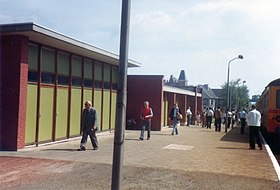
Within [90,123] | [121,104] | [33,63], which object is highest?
[33,63]

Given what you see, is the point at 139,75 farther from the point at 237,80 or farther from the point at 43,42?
the point at 237,80

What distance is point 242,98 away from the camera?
266 ft

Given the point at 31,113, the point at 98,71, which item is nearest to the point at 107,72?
the point at 98,71

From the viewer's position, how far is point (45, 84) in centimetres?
1414

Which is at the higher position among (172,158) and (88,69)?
(88,69)

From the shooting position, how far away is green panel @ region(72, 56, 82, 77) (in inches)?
642

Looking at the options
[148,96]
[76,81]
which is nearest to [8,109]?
[76,81]

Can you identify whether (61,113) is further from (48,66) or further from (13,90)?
(13,90)

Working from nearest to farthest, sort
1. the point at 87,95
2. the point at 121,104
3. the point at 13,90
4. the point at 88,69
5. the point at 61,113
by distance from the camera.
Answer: the point at 121,104 → the point at 13,90 → the point at 61,113 → the point at 87,95 → the point at 88,69

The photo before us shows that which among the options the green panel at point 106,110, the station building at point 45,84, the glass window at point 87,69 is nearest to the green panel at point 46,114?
Answer: the station building at point 45,84

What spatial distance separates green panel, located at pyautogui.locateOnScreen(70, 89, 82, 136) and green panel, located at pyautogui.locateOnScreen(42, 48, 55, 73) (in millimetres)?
1921

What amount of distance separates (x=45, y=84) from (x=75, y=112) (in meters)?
2.68

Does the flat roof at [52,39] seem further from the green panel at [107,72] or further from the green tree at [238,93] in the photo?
the green tree at [238,93]

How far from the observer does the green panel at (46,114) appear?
45.8ft
